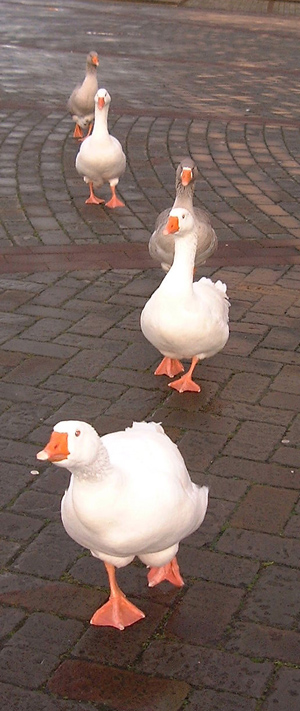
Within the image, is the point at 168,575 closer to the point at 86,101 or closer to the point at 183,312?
the point at 183,312

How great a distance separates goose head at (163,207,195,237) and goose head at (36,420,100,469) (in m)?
2.45

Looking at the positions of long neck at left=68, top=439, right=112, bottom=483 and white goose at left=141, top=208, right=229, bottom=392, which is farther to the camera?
white goose at left=141, top=208, right=229, bottom=392

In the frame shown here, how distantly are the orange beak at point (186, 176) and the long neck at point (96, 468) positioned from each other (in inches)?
166

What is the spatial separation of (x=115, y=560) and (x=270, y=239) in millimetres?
5347

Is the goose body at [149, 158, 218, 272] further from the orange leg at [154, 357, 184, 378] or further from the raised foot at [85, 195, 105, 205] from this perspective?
the raised foot at [85, 195, 105, 205]

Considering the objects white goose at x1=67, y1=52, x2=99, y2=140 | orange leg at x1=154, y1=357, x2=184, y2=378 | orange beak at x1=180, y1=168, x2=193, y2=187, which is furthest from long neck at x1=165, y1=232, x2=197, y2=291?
white goose at x1=67, y1=52, x2=99, y2=140

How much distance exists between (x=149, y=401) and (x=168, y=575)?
6.05ft

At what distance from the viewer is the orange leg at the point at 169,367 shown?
21.1 ft

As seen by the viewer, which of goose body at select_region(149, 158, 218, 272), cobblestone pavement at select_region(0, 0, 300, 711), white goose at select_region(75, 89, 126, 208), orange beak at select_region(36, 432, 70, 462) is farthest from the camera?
white goose at select_region(75, 89, 126, 208)

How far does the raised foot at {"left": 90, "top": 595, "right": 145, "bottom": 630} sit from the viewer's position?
163 inches

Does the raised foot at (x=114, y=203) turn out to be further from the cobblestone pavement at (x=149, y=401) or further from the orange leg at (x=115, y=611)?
the orange leg at (x=115, y=611)

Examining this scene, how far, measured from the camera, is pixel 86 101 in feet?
39.4

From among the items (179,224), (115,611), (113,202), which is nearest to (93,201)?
(113,202)

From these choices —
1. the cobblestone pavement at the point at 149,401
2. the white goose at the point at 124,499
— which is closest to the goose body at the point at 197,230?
the cobblestone pavement at the point at 149,401
